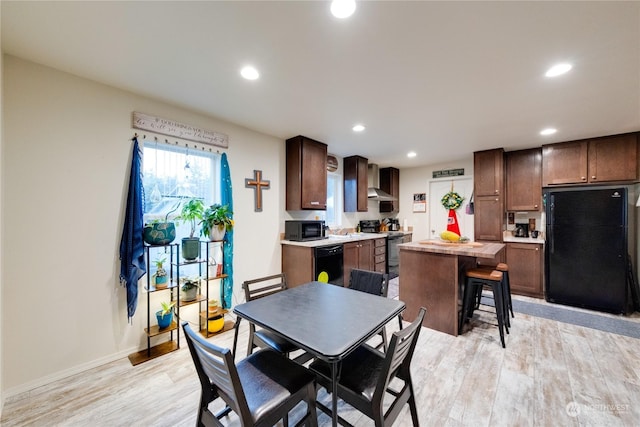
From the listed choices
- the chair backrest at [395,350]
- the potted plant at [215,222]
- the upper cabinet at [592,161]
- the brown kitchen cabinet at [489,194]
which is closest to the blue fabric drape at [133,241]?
the potted plant at [215,222]

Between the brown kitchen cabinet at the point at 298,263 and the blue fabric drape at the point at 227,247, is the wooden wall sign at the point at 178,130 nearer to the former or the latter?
the blue fabric drape at the point at 227,247

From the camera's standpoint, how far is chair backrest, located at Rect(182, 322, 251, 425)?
0.97 m

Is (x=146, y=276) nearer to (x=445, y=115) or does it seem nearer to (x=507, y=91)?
(x=445, y=115)

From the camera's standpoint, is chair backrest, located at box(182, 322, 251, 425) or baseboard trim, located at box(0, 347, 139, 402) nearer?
chair backrest, located at box(182, 322, 251, 425)

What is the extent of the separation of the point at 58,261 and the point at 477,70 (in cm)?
367

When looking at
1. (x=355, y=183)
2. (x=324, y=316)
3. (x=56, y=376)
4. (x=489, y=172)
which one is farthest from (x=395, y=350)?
(x=489, y=172)

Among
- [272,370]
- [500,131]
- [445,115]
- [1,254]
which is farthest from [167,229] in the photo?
[500,131]

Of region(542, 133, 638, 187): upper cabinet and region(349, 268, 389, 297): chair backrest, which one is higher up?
region(542, 133, 638, 187): upper cabinet

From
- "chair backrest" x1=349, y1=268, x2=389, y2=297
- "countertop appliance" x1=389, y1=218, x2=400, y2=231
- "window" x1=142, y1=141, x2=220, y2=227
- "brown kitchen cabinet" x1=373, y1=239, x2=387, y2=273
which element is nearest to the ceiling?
"window" x1=142, y1=141, x2=220, y2=227

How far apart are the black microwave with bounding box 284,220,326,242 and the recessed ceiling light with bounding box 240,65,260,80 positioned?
2.03 m

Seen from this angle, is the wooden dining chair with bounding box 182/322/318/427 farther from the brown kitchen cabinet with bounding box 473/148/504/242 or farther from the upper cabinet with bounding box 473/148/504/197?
the upper cabinet with bounding box 473/148/504/197

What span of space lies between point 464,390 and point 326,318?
130 cm

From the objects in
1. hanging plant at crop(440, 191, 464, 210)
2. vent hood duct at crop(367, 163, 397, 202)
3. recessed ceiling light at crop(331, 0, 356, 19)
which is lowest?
hanging plant at crop(440, 191, 464, 210)

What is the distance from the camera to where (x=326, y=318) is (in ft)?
4.75
